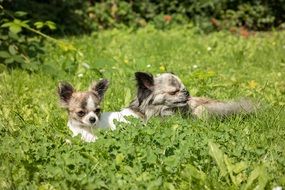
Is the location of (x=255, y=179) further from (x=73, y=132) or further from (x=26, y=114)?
(x=26, y=114)

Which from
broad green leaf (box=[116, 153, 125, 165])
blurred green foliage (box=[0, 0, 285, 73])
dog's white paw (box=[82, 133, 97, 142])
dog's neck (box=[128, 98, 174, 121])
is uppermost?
broad green leaf (box=[116, 153, 125, 165])

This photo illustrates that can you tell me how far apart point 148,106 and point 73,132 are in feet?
3.17

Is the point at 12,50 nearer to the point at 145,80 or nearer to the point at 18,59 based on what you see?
the point at 18,59

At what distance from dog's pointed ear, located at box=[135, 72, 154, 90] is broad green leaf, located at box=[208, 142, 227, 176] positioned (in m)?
1.57

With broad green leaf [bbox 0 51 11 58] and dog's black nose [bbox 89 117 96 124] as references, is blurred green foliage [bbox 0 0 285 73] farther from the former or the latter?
dog's black nose [bbox 89 117 96 124]

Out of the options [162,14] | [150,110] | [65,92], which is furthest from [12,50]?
[162,14]

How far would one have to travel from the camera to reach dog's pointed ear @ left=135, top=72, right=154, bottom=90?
6.24 meters

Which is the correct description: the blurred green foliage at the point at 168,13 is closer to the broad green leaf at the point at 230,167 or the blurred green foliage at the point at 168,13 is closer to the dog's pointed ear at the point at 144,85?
the dog's pointed ear at the point at 144,85

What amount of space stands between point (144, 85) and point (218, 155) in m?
1.75

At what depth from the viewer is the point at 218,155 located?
4.78 metres

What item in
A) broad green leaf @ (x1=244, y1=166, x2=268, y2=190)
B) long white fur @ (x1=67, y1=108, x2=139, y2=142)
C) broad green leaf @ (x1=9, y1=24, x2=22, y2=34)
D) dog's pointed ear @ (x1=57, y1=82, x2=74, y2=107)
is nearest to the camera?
broad green leaf @ (x1=244, y1=166, x2=268, y2=190)

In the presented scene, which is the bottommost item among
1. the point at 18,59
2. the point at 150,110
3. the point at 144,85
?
the point at 18,59

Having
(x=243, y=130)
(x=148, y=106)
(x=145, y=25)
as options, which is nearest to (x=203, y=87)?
(x=148, y=106)

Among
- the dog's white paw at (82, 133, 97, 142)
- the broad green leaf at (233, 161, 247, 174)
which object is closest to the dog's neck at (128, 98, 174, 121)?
the dog's white paw at (82, 133, 97, 142)
